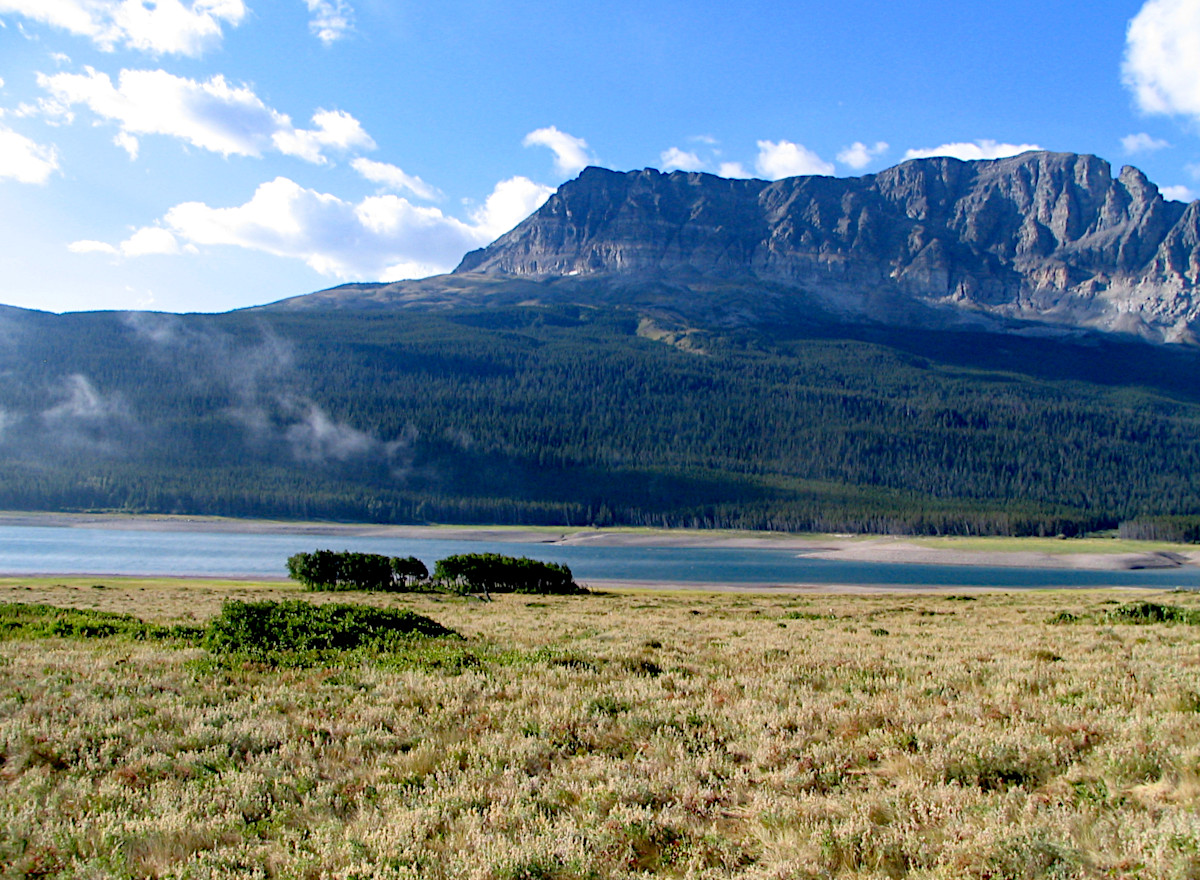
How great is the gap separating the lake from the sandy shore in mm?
5999

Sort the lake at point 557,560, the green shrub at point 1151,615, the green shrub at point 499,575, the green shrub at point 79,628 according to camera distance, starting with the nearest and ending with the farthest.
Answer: the green shrub at point 79,628, the green shrub at point 1151,615, the green shrub at point 499,575, the lake at point 557,560

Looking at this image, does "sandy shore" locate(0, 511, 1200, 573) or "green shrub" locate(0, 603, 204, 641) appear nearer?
"green shrub" locate(0, 603, 204, 641)

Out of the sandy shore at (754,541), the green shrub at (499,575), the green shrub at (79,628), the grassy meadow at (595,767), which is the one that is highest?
the grassy meadow at (595,767)

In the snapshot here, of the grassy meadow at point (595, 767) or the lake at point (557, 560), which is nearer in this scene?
the grassy meadow at point (595, 767)

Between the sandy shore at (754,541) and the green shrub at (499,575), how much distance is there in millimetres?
86497

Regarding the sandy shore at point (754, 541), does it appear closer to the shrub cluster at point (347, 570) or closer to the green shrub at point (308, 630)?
the shrub cluster at point (347, 570)

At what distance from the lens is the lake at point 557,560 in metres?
85.0

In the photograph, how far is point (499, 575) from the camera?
2183 inches

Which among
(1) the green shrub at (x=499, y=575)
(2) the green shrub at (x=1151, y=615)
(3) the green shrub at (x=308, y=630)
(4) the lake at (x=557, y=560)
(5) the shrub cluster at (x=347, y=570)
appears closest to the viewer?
(3) the green shrub at (x=308, y=630)

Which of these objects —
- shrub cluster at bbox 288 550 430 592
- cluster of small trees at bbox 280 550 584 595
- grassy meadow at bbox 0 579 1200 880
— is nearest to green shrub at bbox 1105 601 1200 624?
grassy meadow at bbox 0 579 1200 880

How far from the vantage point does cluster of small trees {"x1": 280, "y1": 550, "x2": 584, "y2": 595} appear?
52781mm

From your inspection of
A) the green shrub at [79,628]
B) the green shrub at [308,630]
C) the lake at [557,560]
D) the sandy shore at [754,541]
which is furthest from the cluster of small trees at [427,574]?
the sandy shore at [754,541]

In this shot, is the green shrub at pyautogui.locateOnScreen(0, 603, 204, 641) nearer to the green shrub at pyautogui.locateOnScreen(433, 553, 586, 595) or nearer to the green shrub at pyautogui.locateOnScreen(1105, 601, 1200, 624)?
the green shrub at pyautogui.locateOnScreen(1105, 601, 1200, 624)

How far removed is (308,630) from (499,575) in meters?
38.2
